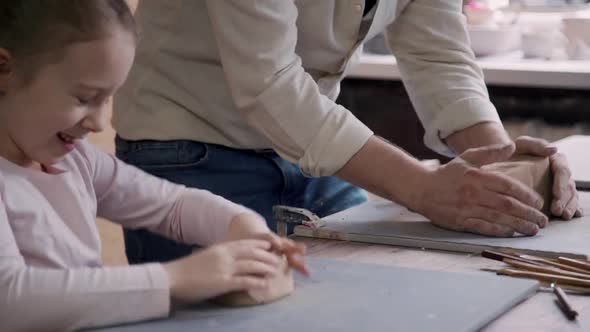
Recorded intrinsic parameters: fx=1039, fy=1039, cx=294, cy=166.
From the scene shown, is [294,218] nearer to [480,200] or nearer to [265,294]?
[480,200]

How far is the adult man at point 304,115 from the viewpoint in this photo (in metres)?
1.39

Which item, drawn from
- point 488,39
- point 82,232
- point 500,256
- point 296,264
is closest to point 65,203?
point 82,232

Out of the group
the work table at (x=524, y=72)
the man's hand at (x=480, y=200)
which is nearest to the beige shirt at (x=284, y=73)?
the man's hand at (x=480, y=200)

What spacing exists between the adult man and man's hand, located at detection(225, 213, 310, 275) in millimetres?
239

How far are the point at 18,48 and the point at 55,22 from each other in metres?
0.05

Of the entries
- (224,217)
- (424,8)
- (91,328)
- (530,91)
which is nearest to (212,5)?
(224,217)

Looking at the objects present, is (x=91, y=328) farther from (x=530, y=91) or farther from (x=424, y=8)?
(x=530, y=91)

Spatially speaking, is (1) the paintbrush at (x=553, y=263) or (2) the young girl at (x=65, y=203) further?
(1) the paintbrush at (x=553, y=263)

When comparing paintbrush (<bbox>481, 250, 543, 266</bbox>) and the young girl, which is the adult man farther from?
the young girl

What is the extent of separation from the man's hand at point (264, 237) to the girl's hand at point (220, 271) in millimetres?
27

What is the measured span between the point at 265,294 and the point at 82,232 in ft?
0.74

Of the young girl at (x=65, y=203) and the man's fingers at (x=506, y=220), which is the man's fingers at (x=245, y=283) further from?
the man's fingers at (x=506, y=220)

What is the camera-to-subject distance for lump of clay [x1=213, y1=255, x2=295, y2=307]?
3.43ft

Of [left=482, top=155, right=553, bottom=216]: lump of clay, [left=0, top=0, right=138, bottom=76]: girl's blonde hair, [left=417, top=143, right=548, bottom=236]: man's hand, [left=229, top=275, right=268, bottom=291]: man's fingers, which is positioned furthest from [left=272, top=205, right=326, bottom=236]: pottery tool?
[left=0, top=0, right=138, bottom=76]: girl's blonde hair
